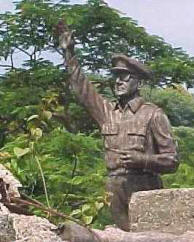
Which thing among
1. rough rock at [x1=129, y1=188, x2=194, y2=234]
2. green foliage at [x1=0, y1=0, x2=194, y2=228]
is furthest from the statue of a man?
green foliage at [x1=0, y1=0, x2=194, y2=228]

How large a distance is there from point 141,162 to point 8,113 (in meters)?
5.77

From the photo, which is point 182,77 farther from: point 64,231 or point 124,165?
point 64,231

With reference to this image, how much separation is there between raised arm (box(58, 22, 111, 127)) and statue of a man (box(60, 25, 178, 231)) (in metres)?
0.05

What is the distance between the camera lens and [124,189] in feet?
18.1

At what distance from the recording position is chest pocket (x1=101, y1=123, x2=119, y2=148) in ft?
18.3

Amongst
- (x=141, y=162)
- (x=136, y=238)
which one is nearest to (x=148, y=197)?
(x=141, y=162)

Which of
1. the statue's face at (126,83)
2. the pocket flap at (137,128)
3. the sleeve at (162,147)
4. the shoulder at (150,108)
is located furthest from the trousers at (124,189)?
the statue's face at (126,83)

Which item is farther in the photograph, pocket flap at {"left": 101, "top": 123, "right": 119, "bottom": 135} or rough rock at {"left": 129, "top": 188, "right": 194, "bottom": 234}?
pocket flap at {"left": 101, "top": 123, "right": 119, "bottom": 135}

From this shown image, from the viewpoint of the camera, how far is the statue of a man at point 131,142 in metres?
5.45

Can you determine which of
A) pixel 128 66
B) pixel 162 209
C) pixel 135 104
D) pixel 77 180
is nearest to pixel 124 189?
pixel 162 209

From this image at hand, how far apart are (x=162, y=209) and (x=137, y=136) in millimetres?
554

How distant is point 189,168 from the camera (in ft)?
32.4

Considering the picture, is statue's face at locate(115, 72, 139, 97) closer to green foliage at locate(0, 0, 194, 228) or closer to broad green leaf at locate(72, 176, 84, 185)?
broad green leaf at locate(72, 176, 84, 185)

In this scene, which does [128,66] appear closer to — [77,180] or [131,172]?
[131,172]
